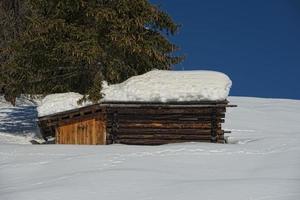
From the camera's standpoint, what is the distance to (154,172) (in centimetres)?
1350

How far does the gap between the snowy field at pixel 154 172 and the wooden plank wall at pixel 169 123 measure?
1.74 metres

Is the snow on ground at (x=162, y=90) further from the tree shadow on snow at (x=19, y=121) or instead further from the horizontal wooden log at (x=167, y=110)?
the tree shadow on snow at (x=19, y=121)

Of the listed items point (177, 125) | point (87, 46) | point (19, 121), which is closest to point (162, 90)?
point (177, 125)

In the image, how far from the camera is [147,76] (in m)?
21.1

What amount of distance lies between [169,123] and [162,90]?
→ 1.25 m

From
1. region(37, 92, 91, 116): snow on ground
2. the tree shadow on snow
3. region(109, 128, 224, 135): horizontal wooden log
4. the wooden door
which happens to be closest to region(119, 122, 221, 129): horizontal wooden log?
region(109, 128, 224, 135): horizontal wooden log

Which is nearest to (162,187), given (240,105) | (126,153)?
(126,153)

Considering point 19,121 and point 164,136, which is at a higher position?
point 19,121

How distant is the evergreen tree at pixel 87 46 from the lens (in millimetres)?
21406

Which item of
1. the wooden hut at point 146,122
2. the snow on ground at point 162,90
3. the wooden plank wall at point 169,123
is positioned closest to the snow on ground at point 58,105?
the snow on ground at point 162,90

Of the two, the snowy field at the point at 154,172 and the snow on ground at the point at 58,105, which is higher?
the snow on ground at the point at 58,105

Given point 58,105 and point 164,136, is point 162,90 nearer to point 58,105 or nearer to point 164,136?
point 164,136

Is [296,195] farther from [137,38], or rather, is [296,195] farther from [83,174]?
[137,38]

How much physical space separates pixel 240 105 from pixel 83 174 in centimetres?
2715
